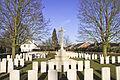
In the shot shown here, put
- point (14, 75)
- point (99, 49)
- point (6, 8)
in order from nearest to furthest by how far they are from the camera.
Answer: point (14, 75)
point (6, 8)
point (99, 49)

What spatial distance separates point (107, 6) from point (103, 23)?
210 cm

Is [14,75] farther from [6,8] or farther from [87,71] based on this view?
[6,8]

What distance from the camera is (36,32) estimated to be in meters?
13.5

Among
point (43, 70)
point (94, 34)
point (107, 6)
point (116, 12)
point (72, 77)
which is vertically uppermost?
point (107, 6)

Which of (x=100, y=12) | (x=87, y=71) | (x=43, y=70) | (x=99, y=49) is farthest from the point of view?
(x=99, y=49)

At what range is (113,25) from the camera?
1409 centimetres

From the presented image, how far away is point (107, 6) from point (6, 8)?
38.9ft

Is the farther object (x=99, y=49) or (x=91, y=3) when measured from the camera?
(x=99, y=49)

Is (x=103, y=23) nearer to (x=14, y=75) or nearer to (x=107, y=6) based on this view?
(x=107, y=6)

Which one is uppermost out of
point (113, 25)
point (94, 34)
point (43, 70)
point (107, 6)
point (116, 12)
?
point (107, 6)

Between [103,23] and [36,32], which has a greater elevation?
[103,23]

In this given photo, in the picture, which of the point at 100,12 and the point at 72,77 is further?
the point at 100,12

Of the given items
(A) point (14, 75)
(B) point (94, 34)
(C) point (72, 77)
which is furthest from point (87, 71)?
(B) point (94, 34)

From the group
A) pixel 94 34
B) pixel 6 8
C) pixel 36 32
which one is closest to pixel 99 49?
pixel 94 34
